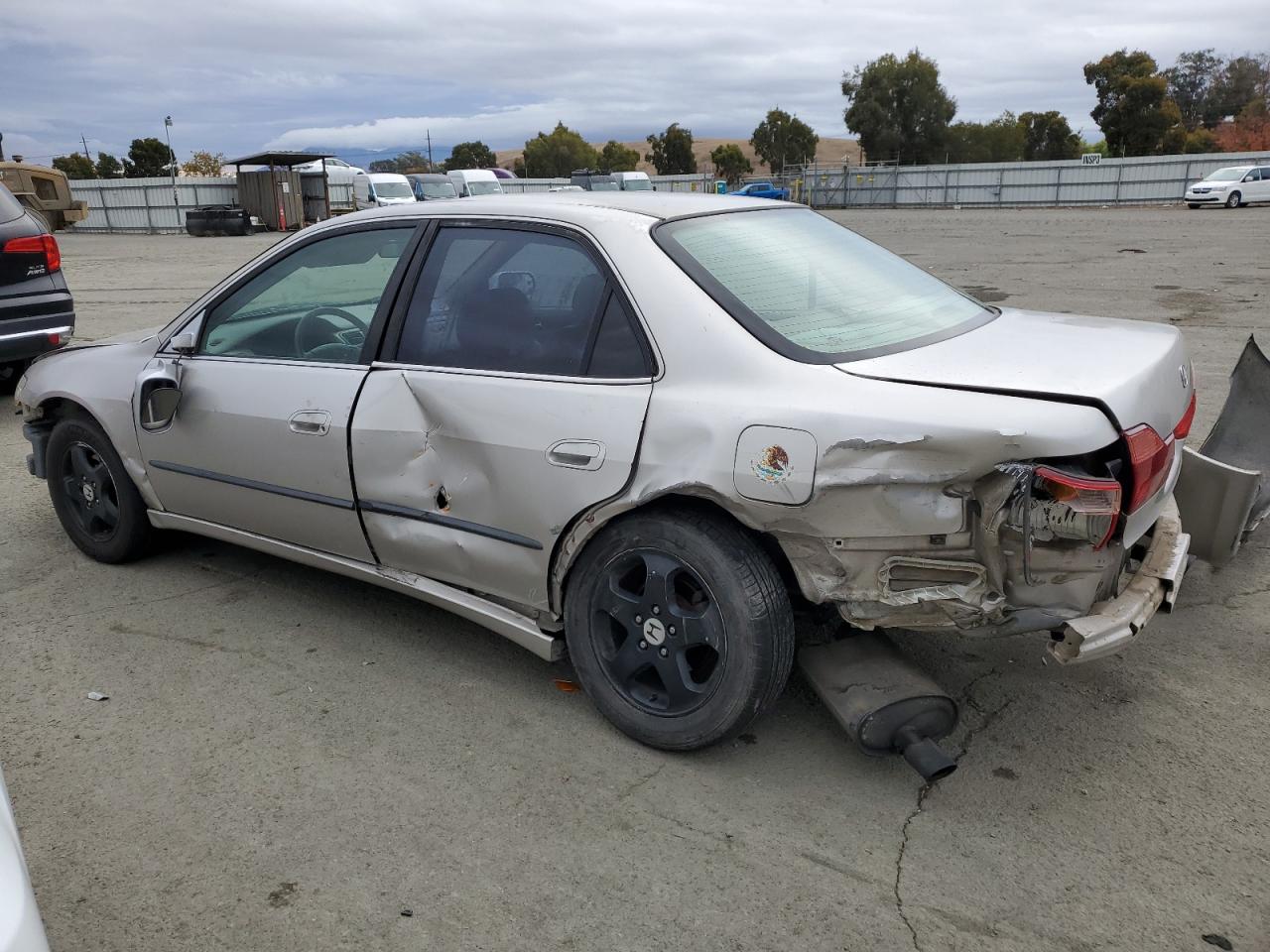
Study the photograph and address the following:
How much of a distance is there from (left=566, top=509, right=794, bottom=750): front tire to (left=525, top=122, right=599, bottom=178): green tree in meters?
84.0

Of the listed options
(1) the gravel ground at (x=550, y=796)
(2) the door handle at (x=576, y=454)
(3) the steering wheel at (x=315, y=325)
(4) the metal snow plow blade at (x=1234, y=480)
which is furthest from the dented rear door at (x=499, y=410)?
(4) the metal snow plow blade at (x=1234, y=480)

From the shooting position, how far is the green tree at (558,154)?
84.2 meters

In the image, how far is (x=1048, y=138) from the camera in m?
71.1

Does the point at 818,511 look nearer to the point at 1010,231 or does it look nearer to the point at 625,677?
the point at 625,677

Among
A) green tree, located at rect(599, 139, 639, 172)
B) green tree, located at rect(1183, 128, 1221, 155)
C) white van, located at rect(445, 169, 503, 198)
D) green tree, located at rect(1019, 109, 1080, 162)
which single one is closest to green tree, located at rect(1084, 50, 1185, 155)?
green tree, located at rect(1183, 128, 1221, 155)

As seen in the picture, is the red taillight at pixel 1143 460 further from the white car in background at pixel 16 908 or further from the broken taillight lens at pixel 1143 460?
the white car in background at pixel 16 908

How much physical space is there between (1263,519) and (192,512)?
466 cm

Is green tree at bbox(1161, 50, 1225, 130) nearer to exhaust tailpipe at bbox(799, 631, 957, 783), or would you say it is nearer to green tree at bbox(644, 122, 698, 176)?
green tree at bbox(644, 122, 698, 176)

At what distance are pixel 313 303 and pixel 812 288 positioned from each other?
193 centimetres

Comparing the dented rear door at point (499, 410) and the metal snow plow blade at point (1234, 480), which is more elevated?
the dented rear door at point (499, 410)

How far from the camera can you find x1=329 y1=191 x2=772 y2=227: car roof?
130 inches

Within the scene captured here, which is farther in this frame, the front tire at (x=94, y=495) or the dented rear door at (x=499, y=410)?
the front tire at (x=94, y=495)

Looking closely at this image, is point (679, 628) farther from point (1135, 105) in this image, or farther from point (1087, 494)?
point (1135, 105)

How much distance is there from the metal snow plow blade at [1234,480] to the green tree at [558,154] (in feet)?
271
